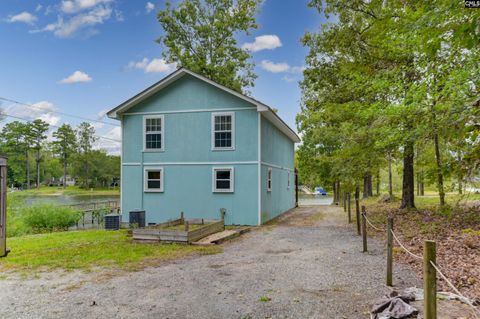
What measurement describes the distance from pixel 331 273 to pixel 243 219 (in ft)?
28.9

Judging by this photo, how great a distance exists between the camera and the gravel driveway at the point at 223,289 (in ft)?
16.4

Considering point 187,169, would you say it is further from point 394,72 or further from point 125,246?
point 394,72

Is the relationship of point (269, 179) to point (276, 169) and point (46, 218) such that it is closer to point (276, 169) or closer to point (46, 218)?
point (276, 169)

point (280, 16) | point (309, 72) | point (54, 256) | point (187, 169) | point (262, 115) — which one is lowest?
point (54, 256)

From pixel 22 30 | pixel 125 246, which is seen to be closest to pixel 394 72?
pixel 125 246

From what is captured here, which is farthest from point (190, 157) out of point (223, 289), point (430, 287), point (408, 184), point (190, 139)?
point (430, 287)

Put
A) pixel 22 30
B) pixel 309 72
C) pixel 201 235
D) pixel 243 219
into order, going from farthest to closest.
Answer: pixel 22 30, pixel 309 72, pixel 243 219, pixel 201 235

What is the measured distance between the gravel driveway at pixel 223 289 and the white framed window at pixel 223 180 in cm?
664

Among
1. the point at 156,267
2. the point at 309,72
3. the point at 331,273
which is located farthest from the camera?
the point at 309,72

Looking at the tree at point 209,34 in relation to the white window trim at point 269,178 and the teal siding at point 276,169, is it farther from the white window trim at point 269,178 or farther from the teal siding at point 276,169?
the white window trim at point 269,178

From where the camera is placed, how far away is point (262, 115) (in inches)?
636

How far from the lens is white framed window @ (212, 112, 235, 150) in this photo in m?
15.9

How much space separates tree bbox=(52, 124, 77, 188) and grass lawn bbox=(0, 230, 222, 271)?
222 ft

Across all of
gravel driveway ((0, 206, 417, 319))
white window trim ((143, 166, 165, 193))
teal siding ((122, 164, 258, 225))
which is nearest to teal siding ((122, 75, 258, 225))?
teal siding ((122, 164, 258, 225))
